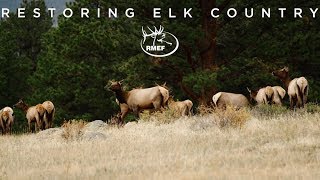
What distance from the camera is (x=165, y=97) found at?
67.8 ft

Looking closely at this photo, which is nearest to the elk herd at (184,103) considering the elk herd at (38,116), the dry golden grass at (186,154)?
the elk herd at (38,116)

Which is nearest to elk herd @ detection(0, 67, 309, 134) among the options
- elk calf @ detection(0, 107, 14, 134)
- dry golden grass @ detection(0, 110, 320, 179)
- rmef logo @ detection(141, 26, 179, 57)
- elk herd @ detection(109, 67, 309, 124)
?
elk herd @ detection(109, 67, 309, 124)

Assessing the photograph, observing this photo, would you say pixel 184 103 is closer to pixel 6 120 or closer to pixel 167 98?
pixel 167 98

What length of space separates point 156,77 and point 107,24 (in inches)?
137

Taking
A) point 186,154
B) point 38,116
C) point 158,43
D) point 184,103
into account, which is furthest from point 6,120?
point 186,154

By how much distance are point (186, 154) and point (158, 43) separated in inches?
485

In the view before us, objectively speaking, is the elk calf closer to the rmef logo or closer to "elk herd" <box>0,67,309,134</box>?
"elk herd" <box>0,67,309,134</box>

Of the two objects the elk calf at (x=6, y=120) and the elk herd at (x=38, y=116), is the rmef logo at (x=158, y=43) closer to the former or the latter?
the elk herd at (x=38, y=116)

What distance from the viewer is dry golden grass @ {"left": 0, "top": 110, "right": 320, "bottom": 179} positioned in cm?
867

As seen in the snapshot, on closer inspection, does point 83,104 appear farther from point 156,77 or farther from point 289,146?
point 289,146

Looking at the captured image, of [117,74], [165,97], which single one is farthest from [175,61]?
[117,74]

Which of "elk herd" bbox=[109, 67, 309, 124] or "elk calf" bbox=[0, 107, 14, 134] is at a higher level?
"elk herd" bbox=[109, 67, 309, 124]

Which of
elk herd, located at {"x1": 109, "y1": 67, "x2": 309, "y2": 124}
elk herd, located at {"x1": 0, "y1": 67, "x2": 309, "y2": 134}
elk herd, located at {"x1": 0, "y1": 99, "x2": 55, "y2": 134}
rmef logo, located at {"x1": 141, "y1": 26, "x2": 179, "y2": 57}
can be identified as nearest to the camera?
elk herd, located at {"x1": 0, "y1": 67, "x2": 309, "y2": 134}

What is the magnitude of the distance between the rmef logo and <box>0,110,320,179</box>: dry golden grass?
7130mm
